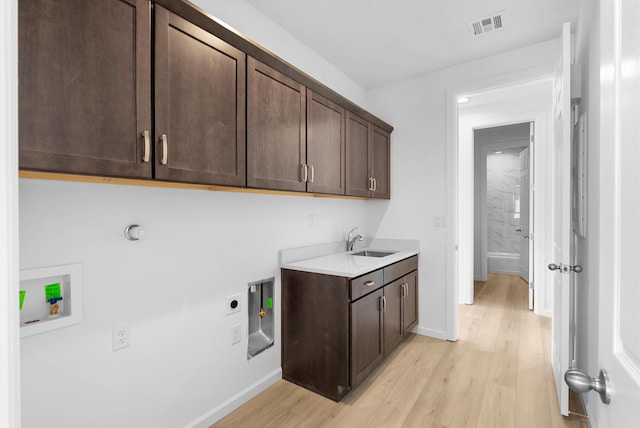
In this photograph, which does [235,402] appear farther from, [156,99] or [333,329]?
[156,99]

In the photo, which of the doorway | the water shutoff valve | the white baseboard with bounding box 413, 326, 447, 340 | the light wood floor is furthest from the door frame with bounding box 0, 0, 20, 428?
the doorway

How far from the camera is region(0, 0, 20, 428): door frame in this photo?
0.46m

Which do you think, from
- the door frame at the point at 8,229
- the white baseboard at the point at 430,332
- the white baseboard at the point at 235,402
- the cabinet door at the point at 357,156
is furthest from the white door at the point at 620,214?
the white baseboard at the point at 430,332

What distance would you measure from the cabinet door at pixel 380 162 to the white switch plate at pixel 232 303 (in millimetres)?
1630

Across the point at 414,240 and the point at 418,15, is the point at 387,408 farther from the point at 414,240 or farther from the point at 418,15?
the point at 418,15

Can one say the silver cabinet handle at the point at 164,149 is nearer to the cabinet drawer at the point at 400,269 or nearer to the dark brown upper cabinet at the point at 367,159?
the dark brown upper cabinet at the point at 367,159

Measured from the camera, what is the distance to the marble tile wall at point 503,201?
6207mm

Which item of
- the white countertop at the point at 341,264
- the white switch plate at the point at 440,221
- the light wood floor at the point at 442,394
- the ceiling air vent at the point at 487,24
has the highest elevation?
the ceiling air vent at the point at 487,24

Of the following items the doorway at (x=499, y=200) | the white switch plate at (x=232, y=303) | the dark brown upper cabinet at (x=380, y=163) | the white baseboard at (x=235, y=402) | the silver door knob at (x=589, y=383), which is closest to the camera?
the silver door knob at (x=589, y=383)

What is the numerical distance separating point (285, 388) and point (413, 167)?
7.88 ft

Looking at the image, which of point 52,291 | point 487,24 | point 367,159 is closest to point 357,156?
point 367,159

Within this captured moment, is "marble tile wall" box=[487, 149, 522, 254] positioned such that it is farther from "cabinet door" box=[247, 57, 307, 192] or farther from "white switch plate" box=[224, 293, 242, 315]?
"white switch plate" box=[224, 293, 242, 315]

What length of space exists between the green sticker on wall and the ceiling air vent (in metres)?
3.04

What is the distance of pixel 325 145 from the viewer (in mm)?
2404
